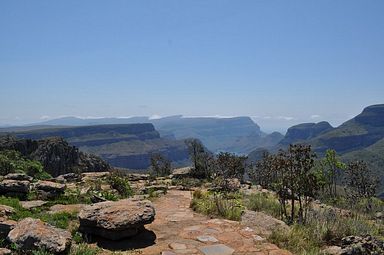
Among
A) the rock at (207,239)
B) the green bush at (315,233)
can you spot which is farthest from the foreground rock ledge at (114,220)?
the green bush at (315,233)

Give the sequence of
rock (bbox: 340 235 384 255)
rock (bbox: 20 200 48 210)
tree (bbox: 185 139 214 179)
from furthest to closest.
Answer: tree (bbox: 185 139 214 179)
rock (bbox: 20 200 48 210)
rock (bbox: 340 235 384 255)

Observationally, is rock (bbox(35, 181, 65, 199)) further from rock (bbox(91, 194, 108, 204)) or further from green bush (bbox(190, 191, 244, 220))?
green bush (bbox(190, 191, 244, 220))

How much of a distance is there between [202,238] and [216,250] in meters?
0.93

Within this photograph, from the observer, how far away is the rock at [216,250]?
795 centimetres

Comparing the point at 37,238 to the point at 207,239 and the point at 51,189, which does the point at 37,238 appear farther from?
the point at 51,189

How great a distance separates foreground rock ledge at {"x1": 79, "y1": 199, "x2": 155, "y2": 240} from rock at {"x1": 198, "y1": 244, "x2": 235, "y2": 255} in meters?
1.70

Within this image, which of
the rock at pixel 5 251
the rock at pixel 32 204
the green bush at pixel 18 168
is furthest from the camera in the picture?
the green bush at pixel 18 168

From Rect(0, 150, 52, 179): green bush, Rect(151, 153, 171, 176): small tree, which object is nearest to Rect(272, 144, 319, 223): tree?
Rect(0, 150, 52, 179): green bush

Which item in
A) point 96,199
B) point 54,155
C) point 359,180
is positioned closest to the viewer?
point 96,199

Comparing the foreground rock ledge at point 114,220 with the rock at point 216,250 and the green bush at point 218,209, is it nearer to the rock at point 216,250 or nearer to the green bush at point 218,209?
the rock at point 216,250

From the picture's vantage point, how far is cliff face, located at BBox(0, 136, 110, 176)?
4628 cm

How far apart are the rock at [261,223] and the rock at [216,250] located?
1440 mm

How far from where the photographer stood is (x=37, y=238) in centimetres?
728

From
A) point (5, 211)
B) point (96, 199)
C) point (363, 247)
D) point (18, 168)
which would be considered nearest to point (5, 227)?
point (5, 211)
